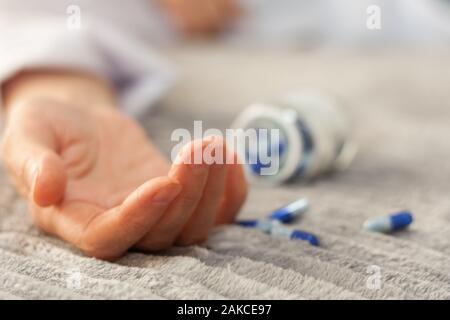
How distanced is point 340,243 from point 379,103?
628mm

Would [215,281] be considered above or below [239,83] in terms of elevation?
below

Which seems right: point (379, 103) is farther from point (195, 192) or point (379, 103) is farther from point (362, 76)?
point (195, 192)

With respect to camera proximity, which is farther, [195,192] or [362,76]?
[362,76]

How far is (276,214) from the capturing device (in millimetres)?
797

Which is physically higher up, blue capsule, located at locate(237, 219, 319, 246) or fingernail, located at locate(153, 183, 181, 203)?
fingernail, located at locate(153, 183, 181, 203)

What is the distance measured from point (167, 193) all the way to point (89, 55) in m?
0.57

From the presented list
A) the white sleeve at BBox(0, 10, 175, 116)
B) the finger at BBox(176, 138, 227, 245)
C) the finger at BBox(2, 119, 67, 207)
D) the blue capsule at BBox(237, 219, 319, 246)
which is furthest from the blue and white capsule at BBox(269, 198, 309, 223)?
the white sleeve at BBox(0, 10, 175, 116)

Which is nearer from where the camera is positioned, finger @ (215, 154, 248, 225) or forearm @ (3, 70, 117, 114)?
finger @ (215, 154, 248, 225)

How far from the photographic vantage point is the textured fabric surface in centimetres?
60

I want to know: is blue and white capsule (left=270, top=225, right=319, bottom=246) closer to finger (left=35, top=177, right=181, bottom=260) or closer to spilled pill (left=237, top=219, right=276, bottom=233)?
spilled pill (left=237, top=219, right=276, bottom=233)

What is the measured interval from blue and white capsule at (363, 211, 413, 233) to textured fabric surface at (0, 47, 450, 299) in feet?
0.03
